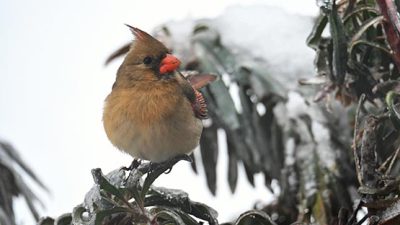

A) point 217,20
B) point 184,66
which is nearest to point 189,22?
point 217,20

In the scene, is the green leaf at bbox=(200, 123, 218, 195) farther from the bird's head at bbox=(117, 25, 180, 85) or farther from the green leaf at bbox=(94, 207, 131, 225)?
the green leaf at bbox=(94, 207, 131, 225)

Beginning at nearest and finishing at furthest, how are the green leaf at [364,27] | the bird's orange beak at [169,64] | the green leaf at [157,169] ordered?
the green leaf at [157,169] < the green leaf at [364,27] < the bird's orange beak at [169,64]

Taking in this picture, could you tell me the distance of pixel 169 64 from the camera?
2.22 m

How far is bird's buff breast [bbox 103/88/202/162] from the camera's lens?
6.93 feet

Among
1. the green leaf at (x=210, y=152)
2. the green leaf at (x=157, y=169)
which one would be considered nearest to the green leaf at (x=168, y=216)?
the green leaf at (x=157, y=169)

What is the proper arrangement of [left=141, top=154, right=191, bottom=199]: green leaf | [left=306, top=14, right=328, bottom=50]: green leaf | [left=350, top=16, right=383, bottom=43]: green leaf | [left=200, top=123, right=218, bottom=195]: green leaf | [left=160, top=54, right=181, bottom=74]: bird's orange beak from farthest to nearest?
[left=200, top=123, right=218, bottom=195]: green leaf → [left=160, top=54, right=181, bottom=74]: bird's orange beak → [left=306, top=14, right=328, bottom=50]: green leaf → [left=350, top=16, right=383, bottom=43]: green leaf → [left=141, top=154, right=191, bottom=199]: green leaf

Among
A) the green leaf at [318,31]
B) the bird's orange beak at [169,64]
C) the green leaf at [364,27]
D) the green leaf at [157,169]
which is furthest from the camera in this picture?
the bird's orange beak at [169,64]

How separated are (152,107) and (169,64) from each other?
147 mm

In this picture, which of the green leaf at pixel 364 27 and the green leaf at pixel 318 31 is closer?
the green leaf at pixel 364 27

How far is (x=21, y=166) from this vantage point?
309cm

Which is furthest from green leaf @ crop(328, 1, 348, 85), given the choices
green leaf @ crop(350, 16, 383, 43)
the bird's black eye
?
the bird's black eye

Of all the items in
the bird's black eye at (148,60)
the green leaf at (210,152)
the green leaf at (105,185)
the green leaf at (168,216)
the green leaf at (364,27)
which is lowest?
the green leaf at (210,152)

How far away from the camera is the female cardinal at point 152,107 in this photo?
212 cm

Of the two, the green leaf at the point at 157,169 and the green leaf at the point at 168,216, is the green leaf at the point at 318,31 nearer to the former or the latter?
the green leaf at the point at 157,169
